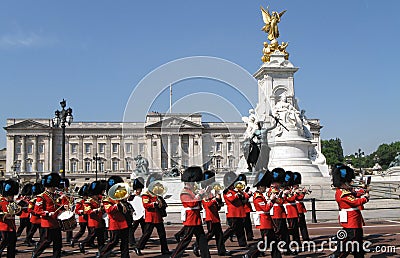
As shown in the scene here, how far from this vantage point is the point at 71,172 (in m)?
105

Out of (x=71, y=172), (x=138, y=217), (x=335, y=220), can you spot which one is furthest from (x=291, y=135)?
(x=71, y=172)

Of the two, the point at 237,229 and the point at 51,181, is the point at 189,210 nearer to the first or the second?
the point at 237,229

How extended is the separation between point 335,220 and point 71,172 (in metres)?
93.0

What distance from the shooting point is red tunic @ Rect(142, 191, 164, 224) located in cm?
1122

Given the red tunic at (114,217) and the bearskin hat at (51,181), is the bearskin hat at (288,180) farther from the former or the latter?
the bearskin hat at (51,181)

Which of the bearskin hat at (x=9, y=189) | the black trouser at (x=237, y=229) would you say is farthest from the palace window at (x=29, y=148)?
the bearskin hat at (x=9, y=189)

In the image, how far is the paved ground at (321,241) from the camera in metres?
10.8

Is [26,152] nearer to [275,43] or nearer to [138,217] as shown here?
[275,43]

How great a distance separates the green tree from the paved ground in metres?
108

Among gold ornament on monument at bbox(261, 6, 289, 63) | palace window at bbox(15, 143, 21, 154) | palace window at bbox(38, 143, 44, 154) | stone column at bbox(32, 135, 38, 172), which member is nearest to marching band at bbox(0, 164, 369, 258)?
gold ornament on monument at bbox(261, 6, 289, 63)

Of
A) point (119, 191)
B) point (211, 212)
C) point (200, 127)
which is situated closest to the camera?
point (119, 191)

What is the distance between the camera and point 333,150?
5064 inches

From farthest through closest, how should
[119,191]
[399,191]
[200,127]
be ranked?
[200,127] < [399,191] < [119,191]

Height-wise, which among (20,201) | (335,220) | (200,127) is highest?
(200,127)
